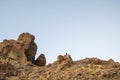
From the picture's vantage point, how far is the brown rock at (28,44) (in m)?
57.6

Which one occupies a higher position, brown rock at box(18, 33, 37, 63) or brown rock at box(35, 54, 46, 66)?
brown rock at box(18, 33, 37, 63)

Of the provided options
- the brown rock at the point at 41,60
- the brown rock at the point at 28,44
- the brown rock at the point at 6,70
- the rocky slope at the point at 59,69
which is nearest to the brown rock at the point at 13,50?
the rocky slope at the point at 59,69

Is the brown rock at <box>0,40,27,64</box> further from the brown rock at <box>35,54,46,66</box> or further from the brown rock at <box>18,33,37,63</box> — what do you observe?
the brown rock at <box>35,54,46,66</box>

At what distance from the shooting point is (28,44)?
189 feet

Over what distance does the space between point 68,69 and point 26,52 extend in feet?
69.0

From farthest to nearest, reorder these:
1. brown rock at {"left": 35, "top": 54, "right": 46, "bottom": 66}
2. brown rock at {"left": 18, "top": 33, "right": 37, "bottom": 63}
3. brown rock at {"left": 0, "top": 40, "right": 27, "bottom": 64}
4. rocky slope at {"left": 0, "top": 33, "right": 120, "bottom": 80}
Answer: brown rock at {"left": 35, "top": 54, "right": 46, "bottom": 66} < brown rock at {"left": 18, "top": 33, "right": 37, "bottom": 63} < brown rock at {"left": 0, "top": 40, "right": 27, "bottom": 64} < rocky slope at {"left": 0, "top": 33, "right": 120, "bottom": 80}

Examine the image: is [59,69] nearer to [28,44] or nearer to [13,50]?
[13,50]

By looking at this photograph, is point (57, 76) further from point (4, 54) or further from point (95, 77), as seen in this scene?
point (4, 54)

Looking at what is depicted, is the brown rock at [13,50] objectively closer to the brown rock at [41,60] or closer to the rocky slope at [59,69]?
the rocky slope at [59,69]

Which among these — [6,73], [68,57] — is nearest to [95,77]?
[68,57]

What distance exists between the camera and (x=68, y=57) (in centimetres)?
4244

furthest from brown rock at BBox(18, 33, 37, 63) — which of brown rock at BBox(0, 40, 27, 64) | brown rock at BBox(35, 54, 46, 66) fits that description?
brown rock at BBox(0, 40, 27, 64)

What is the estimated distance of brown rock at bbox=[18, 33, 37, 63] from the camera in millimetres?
57575

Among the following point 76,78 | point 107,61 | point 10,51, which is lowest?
point 76,78
